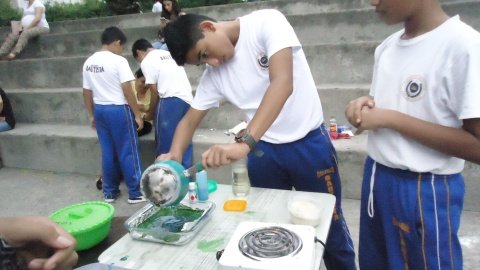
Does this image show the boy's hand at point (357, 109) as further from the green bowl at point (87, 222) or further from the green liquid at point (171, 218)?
the green bowl at point (87, 222)

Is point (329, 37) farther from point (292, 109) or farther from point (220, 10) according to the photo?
point (292, 109)

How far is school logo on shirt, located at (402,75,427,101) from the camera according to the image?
3.75ft

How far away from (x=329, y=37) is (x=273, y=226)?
435 centimetres

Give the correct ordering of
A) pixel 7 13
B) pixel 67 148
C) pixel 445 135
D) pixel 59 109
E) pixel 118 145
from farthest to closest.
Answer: pixel 7 13 → pixel 59 109 → pixel 67 148 → pixel 118 145 → pixel 445 135

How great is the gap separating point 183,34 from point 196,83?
338cm

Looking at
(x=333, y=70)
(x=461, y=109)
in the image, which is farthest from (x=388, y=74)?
(x=333, y=70)

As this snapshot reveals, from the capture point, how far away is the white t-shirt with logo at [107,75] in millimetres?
3594

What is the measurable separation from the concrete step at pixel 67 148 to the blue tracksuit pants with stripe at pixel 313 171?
5.05ft

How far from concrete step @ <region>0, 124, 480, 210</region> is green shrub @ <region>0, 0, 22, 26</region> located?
10.6 m

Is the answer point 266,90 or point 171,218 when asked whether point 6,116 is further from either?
point 266,90

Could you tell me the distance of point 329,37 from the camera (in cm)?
495

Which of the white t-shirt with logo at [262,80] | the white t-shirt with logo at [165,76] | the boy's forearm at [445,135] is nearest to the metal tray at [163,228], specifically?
the white t-shirt with logo at [262,80]

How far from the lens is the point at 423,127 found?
3.70 feet

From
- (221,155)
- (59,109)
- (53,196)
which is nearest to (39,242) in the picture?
(221,155)
